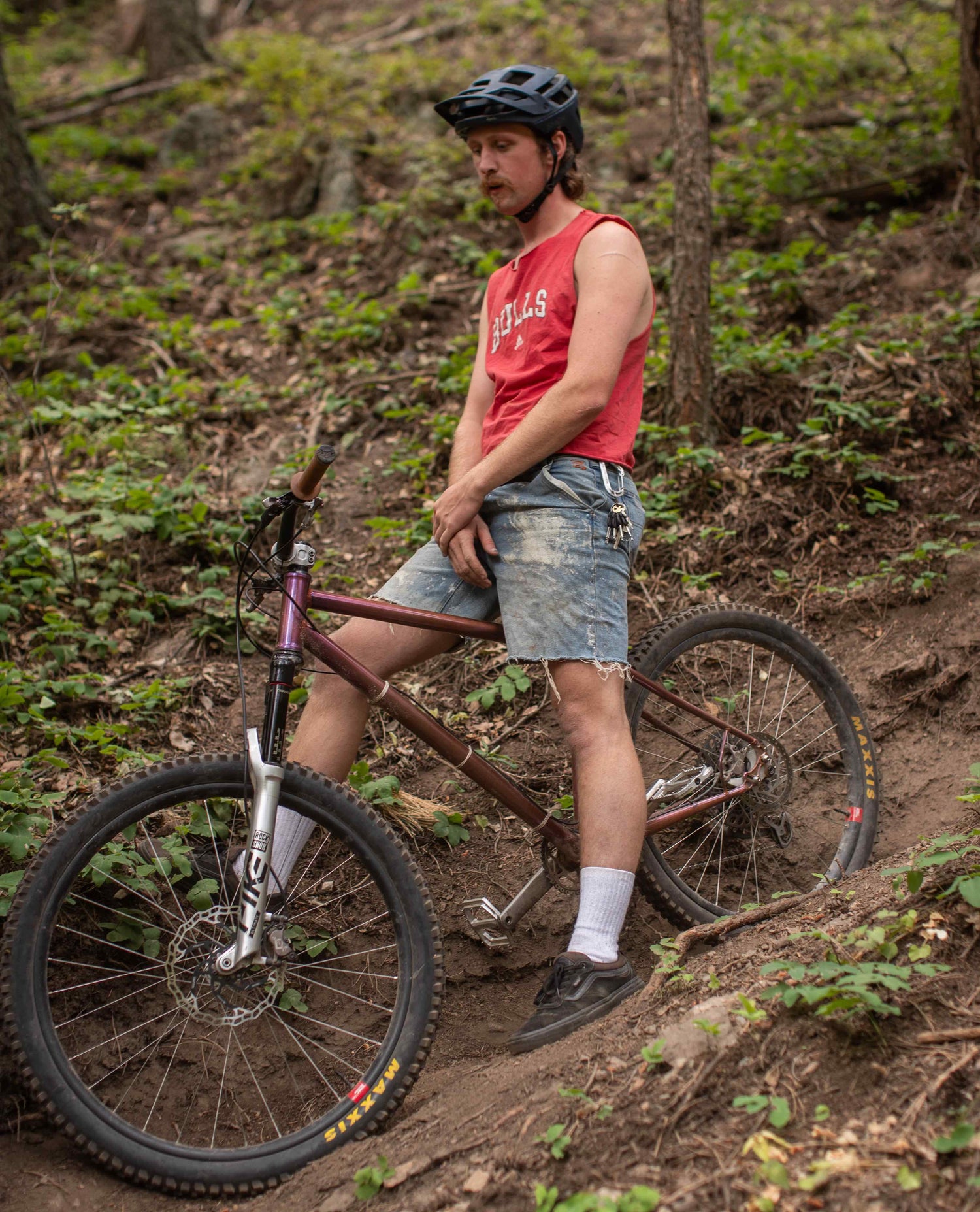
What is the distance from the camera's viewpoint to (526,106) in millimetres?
2865

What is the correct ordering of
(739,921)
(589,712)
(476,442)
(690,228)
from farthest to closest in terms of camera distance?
(690,228) → (476,442) → (739,921) → (589,712)

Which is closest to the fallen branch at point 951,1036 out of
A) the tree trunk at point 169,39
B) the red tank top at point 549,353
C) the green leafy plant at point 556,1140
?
the green leafy plant at point 556,1140

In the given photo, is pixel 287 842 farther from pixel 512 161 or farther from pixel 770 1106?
pixel 512 161

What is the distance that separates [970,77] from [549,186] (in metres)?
5.06

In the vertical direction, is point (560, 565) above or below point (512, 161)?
below

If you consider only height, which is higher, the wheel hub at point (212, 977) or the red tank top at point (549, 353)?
the red tank top at point (549, 353)

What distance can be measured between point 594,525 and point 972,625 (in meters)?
2.34

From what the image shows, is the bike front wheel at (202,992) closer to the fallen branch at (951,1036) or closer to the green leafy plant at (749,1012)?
the green leafy plant at (749,1012)

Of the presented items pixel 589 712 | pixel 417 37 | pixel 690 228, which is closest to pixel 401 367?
pixel 690 228

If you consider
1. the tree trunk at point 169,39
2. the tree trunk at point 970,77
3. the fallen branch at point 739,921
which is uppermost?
the tree trunk at point 169,39

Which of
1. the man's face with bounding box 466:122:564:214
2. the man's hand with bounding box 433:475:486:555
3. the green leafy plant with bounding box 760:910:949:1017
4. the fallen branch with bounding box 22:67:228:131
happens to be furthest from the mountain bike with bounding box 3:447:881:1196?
the fallen branch with bounding box 22:67:228:131

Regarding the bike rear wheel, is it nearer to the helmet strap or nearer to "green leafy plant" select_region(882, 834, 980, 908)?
"green leafy plant" select_region(882, 834, 980, 908)

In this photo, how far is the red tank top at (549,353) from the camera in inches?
114

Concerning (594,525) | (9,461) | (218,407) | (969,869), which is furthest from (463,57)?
(969,869)
